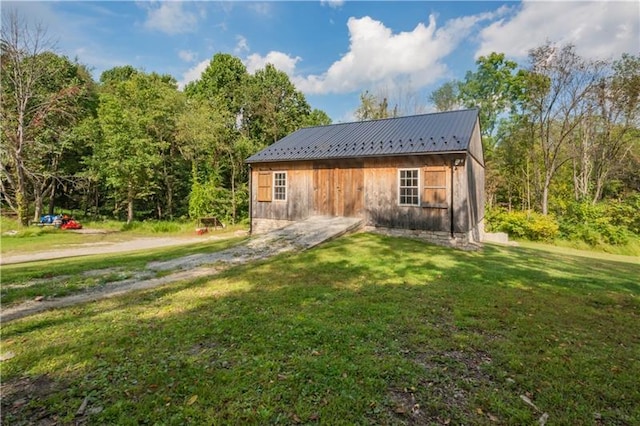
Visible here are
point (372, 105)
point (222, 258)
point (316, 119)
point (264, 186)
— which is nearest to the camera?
Result: point (222, 258)

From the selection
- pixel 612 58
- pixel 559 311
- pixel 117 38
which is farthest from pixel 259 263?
pixel 612 58

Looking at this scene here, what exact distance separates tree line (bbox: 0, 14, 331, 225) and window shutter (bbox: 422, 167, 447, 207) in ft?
43.8

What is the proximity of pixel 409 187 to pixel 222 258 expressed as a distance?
7.07m

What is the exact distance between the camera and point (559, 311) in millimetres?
4559

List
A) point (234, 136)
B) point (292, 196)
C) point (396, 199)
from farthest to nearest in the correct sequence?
point (234, 136) < point (292, 196) < point (396, 199)

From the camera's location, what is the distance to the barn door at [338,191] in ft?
41.2

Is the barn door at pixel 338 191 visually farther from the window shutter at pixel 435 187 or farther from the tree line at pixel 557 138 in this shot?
the tree line at pixel 557 138

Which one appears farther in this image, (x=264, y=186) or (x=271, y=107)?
(x=271, y=107)

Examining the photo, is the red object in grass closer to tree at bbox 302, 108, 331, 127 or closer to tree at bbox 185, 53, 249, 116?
tree at bbox 185, 53, 249, 116

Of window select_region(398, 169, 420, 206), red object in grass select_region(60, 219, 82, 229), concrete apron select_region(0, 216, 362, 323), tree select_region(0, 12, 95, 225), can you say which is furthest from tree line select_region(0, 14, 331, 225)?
window select_region(398, 169, 420, 206)

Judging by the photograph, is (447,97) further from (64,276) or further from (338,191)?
(64,276)

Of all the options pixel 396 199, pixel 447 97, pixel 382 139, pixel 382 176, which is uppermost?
pixel 447 97

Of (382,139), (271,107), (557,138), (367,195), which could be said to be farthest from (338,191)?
(557,138)

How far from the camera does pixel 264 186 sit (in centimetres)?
1469
